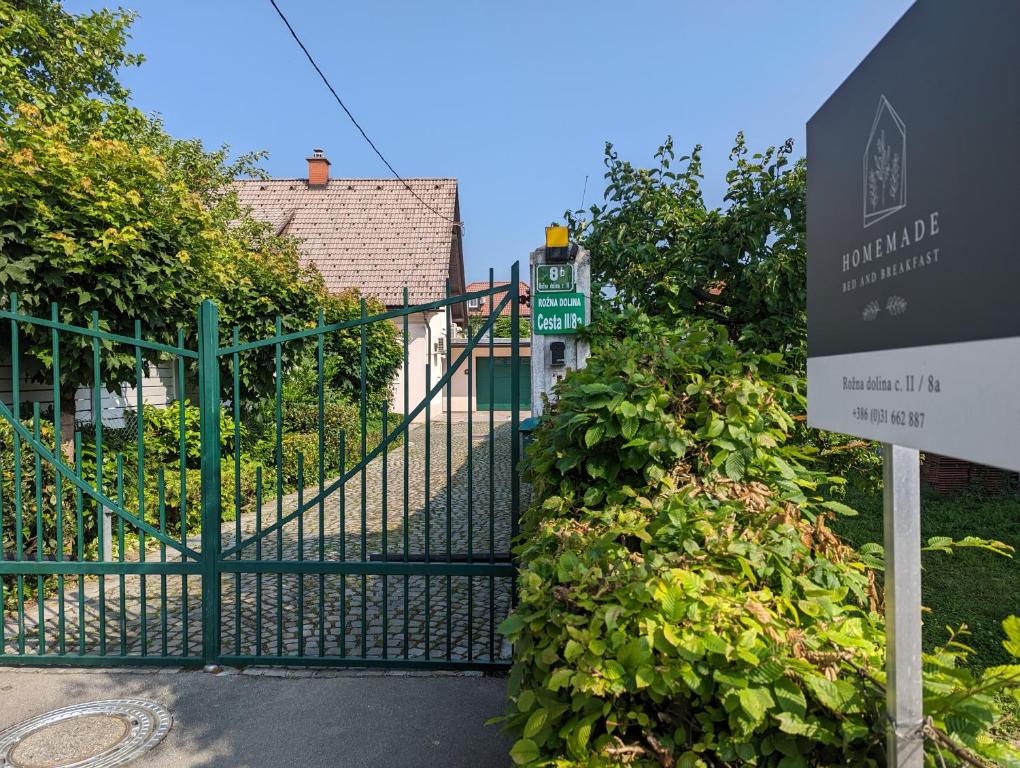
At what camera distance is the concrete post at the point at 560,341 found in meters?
4.55

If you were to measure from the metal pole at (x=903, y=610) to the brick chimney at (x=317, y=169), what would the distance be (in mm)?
25810

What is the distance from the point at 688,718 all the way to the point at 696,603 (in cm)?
25

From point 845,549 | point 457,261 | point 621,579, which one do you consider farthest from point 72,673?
point 457,261

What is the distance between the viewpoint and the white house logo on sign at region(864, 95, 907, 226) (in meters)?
1.18

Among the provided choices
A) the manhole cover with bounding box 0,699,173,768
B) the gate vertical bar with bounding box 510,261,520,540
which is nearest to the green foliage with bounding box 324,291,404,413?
the gate vertical bar with bounding box 510,261,520,540

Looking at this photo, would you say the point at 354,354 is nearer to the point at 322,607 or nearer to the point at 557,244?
the point at 557,244

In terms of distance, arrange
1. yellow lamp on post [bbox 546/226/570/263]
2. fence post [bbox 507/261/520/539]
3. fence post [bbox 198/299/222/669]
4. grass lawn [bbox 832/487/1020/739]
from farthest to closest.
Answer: yellow lamp on post [bbox 546/226/570/263] < grass lawn [bbox 832/487/1020/739] < fence post [bbox 198/299/222/669] < fence post [bbox 507/261/520/539]

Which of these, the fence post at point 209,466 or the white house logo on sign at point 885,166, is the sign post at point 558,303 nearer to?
the fence post at point 209,466

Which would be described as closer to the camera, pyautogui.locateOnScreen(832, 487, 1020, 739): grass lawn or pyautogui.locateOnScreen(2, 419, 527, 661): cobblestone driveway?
pyautogui.locateOnScreen(2, 419, 527, 661): cobblestone driveway

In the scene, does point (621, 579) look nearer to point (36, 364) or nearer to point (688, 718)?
point (688, 718)

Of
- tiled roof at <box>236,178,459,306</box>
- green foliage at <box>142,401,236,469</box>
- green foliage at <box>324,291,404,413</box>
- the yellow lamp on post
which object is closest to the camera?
the yellow lamp on post

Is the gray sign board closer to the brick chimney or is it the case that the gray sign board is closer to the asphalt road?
the asphalt road

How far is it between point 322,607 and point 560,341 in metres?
2.30

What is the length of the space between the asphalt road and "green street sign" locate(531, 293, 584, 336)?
2272 millimetres
